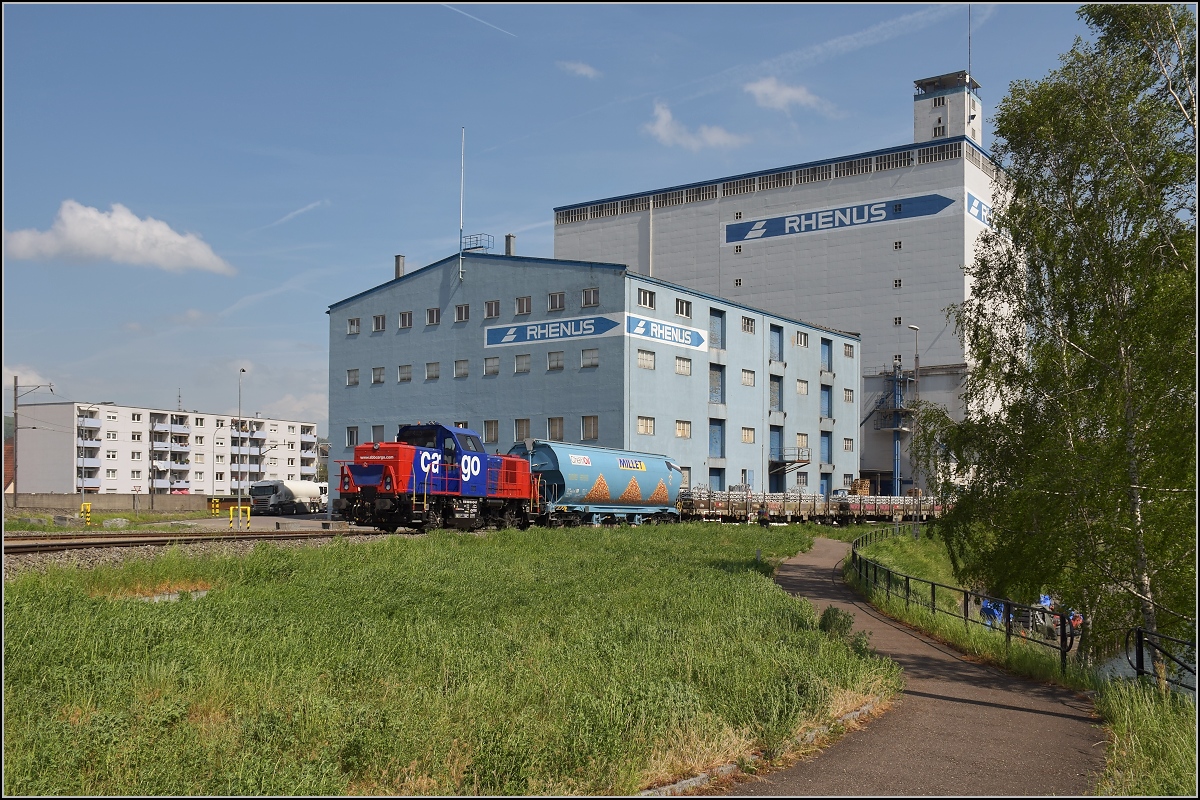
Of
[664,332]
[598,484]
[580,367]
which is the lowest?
[598,484]

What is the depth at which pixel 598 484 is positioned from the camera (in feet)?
143

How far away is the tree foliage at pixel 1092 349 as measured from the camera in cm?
1530

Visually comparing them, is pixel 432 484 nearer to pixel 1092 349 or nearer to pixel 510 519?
pixel 510 519

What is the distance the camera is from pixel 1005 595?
17922 mm

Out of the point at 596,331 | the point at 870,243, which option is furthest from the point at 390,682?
the point at 870,243

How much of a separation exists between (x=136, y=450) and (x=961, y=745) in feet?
436

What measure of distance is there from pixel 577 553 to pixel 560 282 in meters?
33.5

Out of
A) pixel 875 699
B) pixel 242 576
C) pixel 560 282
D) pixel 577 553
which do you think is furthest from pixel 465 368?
pixel 875 699

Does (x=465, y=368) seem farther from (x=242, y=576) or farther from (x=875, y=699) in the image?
(x=875, y=699)

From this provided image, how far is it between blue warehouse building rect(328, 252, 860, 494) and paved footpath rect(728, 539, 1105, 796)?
41.0 meters

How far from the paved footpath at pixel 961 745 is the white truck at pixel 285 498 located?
6551 cm

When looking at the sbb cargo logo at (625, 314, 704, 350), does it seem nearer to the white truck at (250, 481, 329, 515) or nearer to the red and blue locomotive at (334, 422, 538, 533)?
the red and blue locomotive at (334, 422, 538, 533)

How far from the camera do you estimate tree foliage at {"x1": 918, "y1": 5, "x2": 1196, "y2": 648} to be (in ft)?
50.2

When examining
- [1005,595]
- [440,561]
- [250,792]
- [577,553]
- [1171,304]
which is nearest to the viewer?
[250,792]
